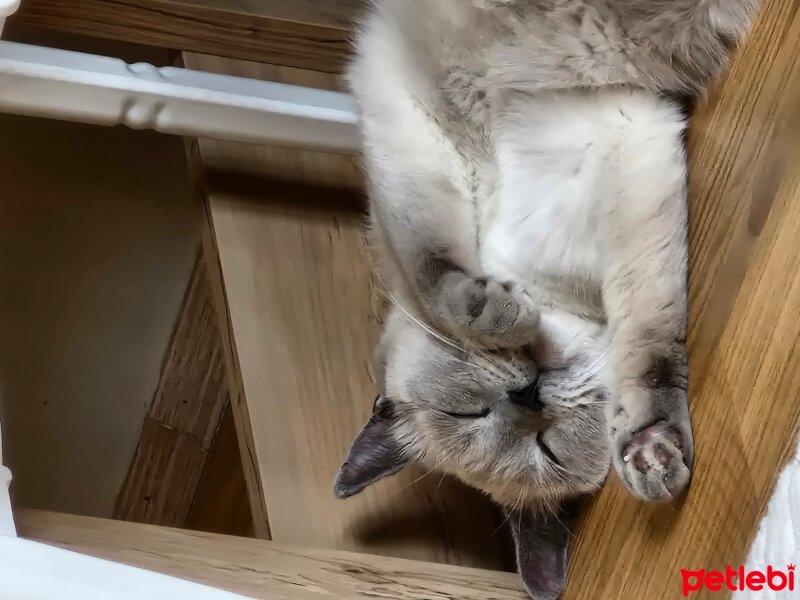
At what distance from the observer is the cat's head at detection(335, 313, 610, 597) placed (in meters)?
0.99

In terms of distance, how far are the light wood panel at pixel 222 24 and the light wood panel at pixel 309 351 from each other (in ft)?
0.12

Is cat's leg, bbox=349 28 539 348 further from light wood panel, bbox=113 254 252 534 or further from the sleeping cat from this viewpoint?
light wood panel, bbox=113 254 252 534

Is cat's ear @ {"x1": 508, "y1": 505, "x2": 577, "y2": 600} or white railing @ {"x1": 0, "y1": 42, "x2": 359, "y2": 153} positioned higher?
white railing @ {"x1": 0, "y1": 42, "x2": 359, "y2": 153}

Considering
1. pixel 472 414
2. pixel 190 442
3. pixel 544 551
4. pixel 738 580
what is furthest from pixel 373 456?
pixel 190 442

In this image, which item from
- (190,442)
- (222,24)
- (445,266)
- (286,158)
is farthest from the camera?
(190,442)

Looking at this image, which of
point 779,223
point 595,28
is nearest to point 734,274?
point 779,223

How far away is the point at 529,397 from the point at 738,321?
0.35 meters

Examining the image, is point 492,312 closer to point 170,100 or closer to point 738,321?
point 738,321

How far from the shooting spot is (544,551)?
3.31ft

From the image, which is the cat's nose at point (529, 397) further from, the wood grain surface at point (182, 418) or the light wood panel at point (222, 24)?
the wood grain surface at point (182, 418)

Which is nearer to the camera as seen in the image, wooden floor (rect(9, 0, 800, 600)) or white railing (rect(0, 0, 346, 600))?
wooden floor (rect(9, 0, 800, 600))

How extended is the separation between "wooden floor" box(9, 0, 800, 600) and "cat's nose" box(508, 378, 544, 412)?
142 mm

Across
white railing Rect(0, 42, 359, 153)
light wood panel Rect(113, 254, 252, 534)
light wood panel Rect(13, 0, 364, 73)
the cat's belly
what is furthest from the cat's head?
light wood panel Rect(113, 254, 252, 534)

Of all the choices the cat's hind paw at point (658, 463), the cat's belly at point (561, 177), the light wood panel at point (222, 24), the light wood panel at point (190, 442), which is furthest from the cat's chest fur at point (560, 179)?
the light wood panel at point (190, 442)
